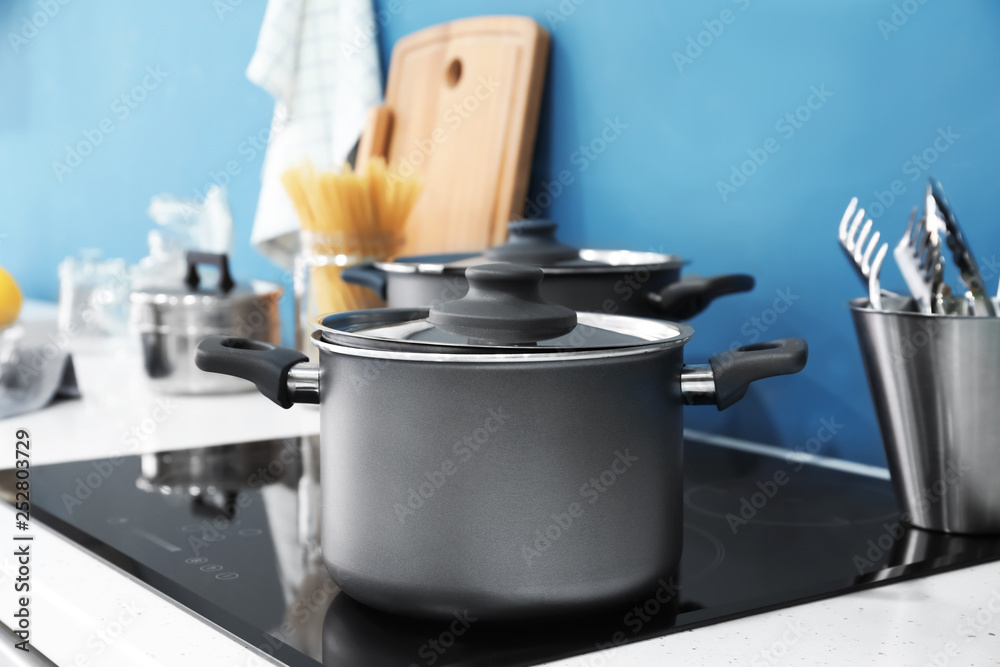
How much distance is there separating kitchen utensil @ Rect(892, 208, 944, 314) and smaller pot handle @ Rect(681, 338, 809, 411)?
0.68 feet

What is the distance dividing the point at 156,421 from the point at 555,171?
0.57 metres

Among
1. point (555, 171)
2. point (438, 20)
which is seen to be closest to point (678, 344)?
point (555, 171)

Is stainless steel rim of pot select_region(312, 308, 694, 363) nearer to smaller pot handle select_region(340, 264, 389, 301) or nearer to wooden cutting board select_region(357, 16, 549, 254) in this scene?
smaller pot handle select_region(340, 264, 389, 301)

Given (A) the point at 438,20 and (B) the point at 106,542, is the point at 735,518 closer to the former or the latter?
(B) the point at 106,542

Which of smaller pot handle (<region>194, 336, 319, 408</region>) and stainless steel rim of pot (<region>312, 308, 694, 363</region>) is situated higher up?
stainless steel rim of pot (<region>312, 308, 694, 363</region>)

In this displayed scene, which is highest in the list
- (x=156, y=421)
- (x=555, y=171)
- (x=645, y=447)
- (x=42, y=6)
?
(x=42, y=6)

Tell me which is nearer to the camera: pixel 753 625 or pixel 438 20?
pixel 753 625

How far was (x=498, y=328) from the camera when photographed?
54 centimetres

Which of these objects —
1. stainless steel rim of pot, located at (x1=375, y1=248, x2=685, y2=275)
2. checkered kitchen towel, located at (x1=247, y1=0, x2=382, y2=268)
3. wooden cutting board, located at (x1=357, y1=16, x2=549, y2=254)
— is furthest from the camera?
checkered kitchen towel, located at (x1=247, y1=0, x2=382, y2=268)

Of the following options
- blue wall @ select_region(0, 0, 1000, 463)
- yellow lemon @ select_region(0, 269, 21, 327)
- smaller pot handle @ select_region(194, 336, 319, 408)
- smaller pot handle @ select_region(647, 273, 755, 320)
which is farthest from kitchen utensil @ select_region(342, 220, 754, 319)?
yellow lemon @ select_region(0, 269, 21, 327)

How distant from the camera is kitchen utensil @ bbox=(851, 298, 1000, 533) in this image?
0.67 meters

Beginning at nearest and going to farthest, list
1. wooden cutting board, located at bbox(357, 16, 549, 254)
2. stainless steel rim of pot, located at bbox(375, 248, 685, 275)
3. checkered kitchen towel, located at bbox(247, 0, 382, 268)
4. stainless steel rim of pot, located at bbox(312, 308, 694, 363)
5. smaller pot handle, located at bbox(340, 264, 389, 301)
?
stainless steel rim of pot, located at bbox(312, 308, 694, 363) < stainless steel rim of pot, located at bbox(375, 248, 685, 275) < smaller pot handle, located at bbox(340, 264, 389, 301) < wooden cutting board, located at bbox(357, 16, 549, 254) < checkered kitchen towel, located at bbox(247, 0, 382, 268)

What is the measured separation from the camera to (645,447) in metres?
0.53

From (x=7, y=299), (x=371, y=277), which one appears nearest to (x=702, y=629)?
(x=371, y=277)
